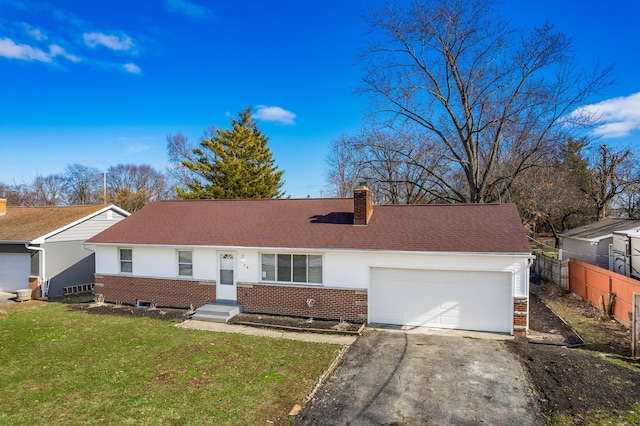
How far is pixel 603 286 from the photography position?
14148 millimetres

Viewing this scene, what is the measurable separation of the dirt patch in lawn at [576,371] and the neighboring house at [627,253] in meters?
5.53

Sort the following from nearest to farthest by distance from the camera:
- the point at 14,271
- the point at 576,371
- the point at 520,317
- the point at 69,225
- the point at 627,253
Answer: the point at 576,371
the point at 520,317
the point at 627,253
the point at 69,225
the point at 14,271

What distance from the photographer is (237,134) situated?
35281 millimetres

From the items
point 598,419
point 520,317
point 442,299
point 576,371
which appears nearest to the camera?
point 598,419

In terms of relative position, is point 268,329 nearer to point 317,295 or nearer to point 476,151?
point 317,295

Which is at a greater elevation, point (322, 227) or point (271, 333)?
point (322, 227)

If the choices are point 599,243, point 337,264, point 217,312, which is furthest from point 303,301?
point 599,243

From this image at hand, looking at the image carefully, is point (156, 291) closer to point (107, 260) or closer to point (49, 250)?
point (107, 260)

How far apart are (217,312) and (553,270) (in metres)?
17.7

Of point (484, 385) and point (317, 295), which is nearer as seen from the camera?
point (484, 385)

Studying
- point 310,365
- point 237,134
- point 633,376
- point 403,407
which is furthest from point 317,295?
point 237,134

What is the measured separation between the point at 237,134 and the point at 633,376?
3275 centimetres

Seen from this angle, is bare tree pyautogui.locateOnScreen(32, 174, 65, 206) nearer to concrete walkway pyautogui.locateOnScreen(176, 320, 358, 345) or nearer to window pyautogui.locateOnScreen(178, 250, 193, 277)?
window pyautogui.locateOnScreen(178, 250, 193, 277)

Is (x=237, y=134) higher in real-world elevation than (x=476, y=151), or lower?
higher
